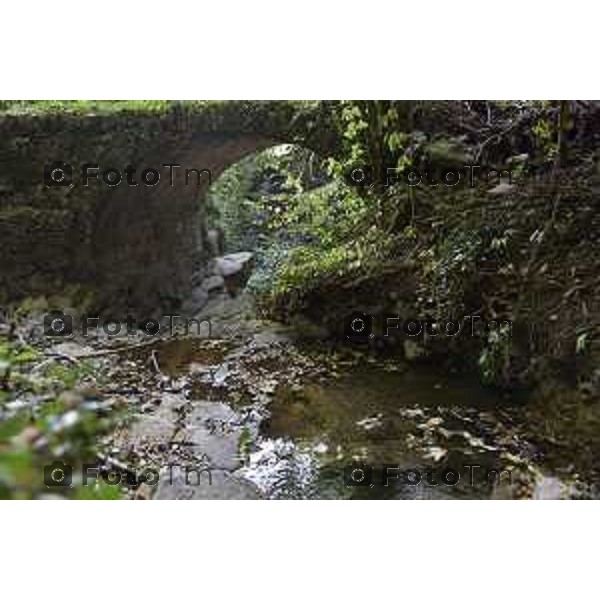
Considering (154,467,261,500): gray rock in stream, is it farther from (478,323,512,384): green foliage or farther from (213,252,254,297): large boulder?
(213,252,254,297): large boulder

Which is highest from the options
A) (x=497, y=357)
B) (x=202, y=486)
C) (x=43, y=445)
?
(x=43, y=445)

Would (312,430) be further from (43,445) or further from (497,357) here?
(43,445)

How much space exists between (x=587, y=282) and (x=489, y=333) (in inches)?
11.5

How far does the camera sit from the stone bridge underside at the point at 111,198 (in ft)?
7.59

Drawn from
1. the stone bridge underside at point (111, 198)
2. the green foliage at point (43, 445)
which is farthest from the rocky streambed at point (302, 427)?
the green foliage at point (43, 445)

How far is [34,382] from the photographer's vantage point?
1.38 m

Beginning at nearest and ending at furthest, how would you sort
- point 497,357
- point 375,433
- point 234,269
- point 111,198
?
1. point 375,433
2. point 497,357
3. point 111,198
4. point 234,269

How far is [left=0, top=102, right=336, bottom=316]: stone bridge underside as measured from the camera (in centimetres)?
231

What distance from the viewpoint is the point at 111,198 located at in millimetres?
2297

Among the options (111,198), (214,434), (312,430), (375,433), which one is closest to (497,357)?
(375,433)

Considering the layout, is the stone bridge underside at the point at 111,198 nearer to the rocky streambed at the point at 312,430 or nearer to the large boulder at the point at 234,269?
the large boulder at the point at 234,269

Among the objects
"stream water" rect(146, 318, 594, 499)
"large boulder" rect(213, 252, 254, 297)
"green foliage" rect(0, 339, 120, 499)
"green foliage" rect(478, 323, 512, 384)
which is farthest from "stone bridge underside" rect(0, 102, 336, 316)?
"green foliage" rect(0, 339, 120, 499)

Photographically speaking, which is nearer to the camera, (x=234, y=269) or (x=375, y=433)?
(x=375, y=433)
